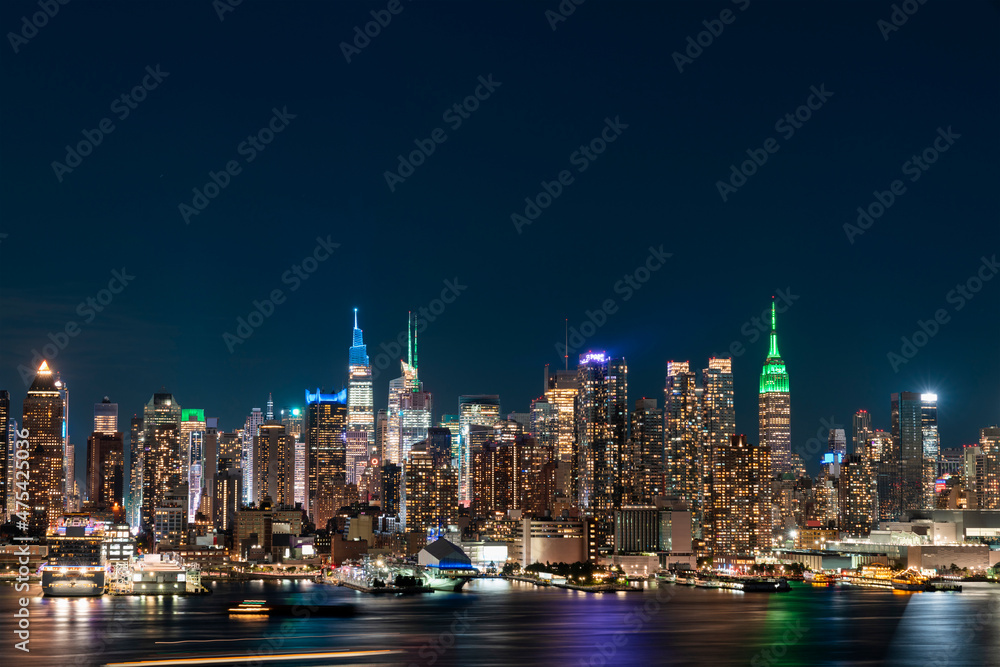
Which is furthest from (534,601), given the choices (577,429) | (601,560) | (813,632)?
(577,429)

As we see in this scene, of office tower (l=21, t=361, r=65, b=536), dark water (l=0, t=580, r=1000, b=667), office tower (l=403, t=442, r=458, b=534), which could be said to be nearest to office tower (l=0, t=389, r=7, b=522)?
office tower (l=21, t=361, r=65, b=536)

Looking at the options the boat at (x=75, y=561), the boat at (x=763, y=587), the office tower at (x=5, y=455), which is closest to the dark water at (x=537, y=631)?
the boat at (x=75, y=561)

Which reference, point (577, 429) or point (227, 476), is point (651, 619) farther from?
point (227, 476)

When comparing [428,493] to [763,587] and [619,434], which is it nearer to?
[619,434]

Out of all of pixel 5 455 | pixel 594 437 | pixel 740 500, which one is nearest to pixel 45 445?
pixel 5 455

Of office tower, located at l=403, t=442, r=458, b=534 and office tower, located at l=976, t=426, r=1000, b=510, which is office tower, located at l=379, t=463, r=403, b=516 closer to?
office tower, located at l=403, t=442, r=458, b=534
